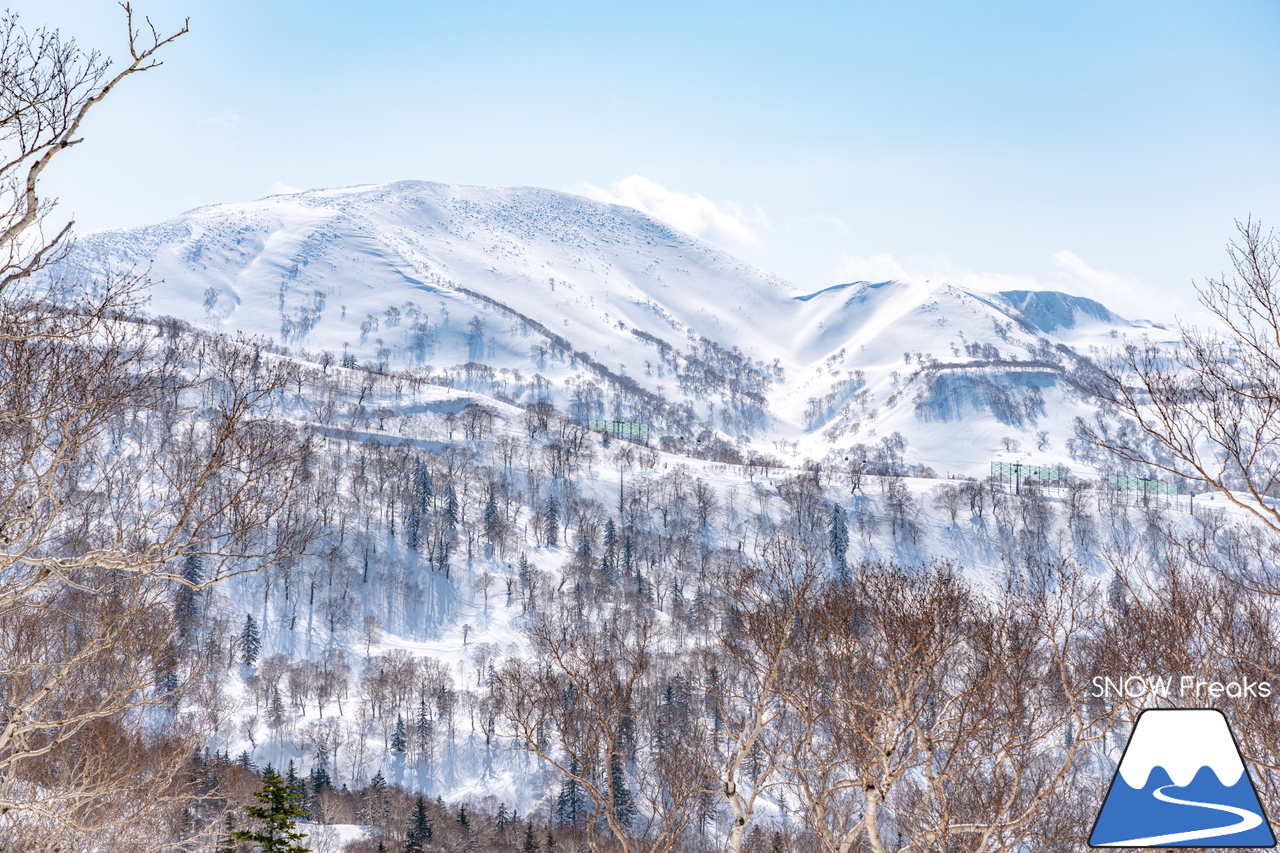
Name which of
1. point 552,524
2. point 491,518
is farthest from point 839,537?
point 491,518

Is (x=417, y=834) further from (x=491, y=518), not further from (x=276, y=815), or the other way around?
(x=491, y=518)

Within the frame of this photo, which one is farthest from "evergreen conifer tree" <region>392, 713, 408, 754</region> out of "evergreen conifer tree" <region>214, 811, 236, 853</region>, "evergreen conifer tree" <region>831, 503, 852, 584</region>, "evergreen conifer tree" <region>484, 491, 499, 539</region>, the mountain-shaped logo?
the mountain-shaped logo

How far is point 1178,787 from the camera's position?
533 cm

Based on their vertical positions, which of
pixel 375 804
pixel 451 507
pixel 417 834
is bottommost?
pixel 375 804

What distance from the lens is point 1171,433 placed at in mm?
6645

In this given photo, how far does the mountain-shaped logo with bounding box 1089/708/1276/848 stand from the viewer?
5.18 metres

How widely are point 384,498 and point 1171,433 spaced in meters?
130

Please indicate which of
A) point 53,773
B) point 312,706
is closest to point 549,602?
point 312,706

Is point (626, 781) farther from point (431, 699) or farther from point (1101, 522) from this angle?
point (1101, 522)

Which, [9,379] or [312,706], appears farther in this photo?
[312,706]

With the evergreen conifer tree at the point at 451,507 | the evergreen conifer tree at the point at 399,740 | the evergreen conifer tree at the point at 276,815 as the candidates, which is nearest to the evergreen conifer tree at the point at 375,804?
the evergreen conifer tree at the point at 399,740

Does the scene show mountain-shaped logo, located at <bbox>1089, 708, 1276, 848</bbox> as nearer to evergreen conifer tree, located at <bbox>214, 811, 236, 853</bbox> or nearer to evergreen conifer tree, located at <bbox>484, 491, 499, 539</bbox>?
evergreen conifer tree, located at <bbox>214, 811, 236, 853</bbox>

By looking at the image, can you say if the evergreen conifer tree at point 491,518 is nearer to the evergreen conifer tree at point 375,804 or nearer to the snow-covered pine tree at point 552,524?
Result: the snow-covered pine tree at point 552,524

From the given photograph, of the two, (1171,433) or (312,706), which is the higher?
(1171,433)
